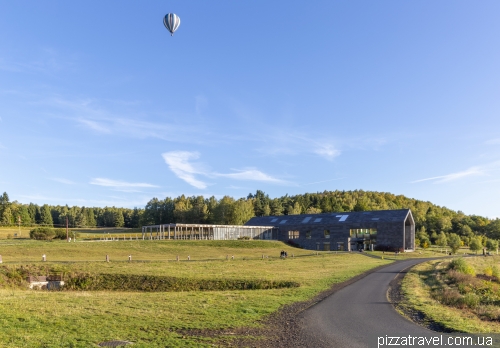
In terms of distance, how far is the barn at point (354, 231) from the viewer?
80844 mm

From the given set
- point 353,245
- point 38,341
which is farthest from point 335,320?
point 353,245

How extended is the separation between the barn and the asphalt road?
60781 mm

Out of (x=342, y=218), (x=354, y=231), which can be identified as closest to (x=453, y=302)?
(x=354, y=231)

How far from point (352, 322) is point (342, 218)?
244 ft

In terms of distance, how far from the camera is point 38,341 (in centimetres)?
1286

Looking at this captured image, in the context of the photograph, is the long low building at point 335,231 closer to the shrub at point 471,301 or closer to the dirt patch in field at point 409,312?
the dirt patch in field at point 409,312

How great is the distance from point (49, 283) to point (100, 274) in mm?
4166

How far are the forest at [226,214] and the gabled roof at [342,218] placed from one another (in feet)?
88.9

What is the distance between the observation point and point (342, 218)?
89.1 m

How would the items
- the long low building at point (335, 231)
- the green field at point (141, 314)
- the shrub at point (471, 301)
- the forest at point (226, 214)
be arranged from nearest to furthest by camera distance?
1. the green field at point (141, 314)
2. the shrub at point (471, 301)
3. the long low building at point (335, 231)
4. the forest at point (226, 214)

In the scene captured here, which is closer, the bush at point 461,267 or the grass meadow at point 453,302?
the grass meadow at point 453,302

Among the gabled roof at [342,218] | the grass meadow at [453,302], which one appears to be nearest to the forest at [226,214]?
the gabled roof at [342,218]

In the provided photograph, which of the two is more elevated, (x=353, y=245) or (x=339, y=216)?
(x=339, y=216)

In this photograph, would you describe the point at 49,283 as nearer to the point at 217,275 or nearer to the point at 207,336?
the point at 217,275
